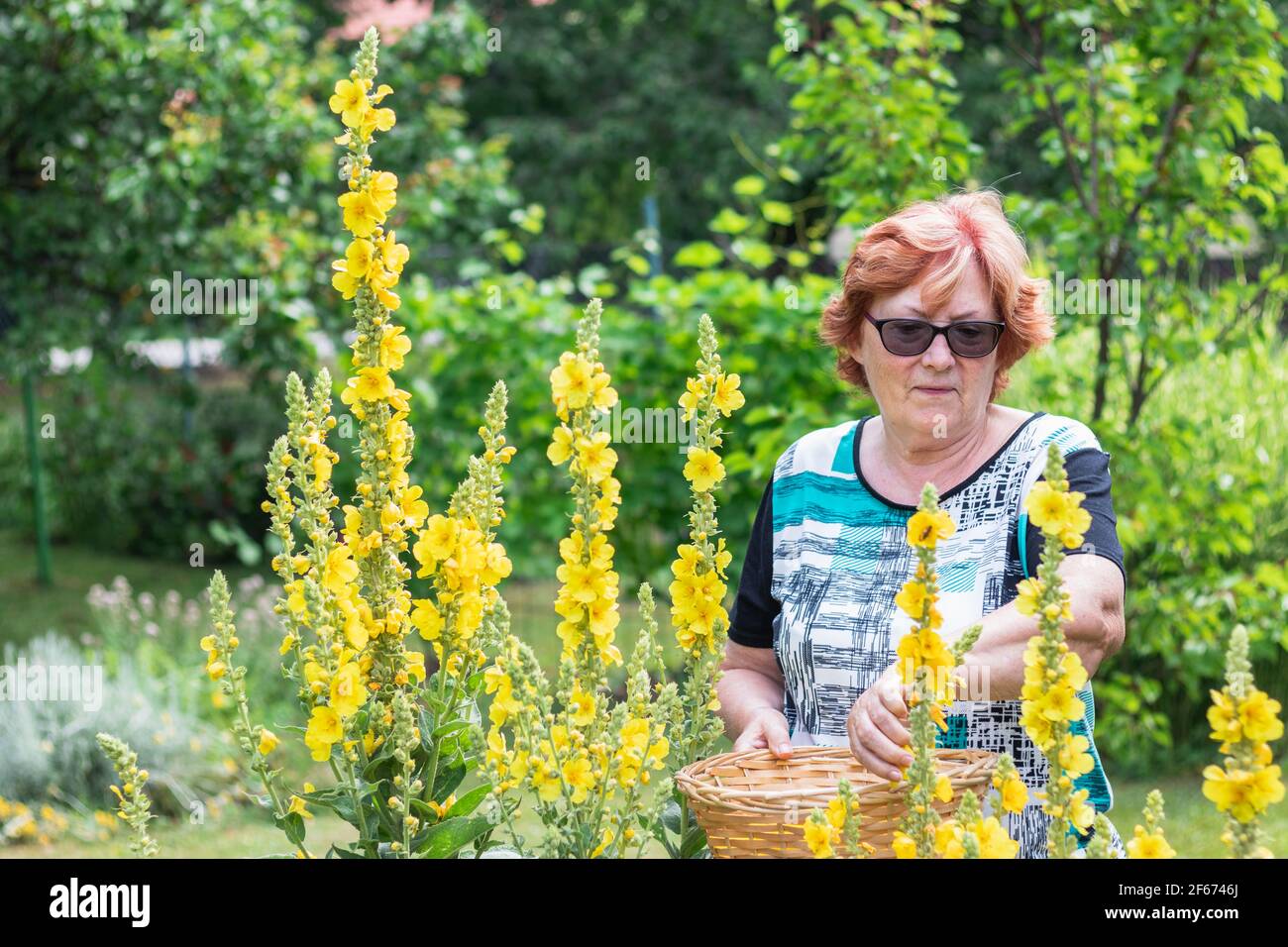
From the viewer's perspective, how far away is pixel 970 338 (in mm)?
2389

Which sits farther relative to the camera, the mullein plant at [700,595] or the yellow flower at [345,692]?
the mullein plant at [700,595]

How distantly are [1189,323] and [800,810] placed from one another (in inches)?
150

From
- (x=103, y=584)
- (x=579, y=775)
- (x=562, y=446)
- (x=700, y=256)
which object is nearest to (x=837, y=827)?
(x=579, y=775)

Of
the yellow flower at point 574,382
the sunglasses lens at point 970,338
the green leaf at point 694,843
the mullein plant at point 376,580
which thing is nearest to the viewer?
the yellow flower at point 574,382

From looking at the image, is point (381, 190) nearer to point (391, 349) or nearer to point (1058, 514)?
point (391, 349)

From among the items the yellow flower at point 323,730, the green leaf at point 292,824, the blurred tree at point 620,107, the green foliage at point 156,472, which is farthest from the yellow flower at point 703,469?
the blurred tree at point 620,107

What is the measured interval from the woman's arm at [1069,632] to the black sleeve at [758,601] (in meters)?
0.57

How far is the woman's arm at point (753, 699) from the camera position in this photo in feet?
7.28

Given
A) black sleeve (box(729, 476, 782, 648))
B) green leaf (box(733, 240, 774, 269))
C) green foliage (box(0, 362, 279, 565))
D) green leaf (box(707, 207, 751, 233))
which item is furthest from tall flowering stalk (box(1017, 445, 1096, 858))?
green foliage (box(0, 362, 279, 565))

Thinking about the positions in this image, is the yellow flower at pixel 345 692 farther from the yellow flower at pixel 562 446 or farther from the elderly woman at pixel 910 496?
the elderly woman at pixel 910 496
